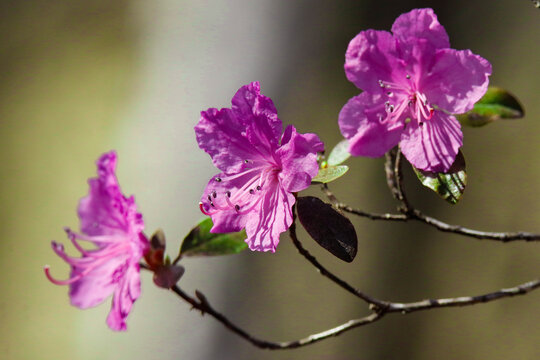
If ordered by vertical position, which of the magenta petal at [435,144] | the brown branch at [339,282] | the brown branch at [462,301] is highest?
the magenta petal at [435,144]

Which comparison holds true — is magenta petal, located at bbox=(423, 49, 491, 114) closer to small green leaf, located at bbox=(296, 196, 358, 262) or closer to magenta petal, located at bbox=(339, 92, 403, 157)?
magenta petal, located at bbox=(339, 92, 403, 157)

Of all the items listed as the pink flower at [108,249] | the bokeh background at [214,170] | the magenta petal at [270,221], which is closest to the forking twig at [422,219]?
the magenta petal at [270,221]

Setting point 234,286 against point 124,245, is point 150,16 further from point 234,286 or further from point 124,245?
point 124,245

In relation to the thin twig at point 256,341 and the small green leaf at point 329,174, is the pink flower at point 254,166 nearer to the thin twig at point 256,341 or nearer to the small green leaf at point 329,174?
the small green leaf at point 329,174

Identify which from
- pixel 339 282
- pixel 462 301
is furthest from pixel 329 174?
pixel 462 301

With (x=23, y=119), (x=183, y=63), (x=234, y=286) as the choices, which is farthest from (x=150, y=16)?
→ (x=234, y=286)

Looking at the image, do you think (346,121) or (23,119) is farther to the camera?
(23,119)
